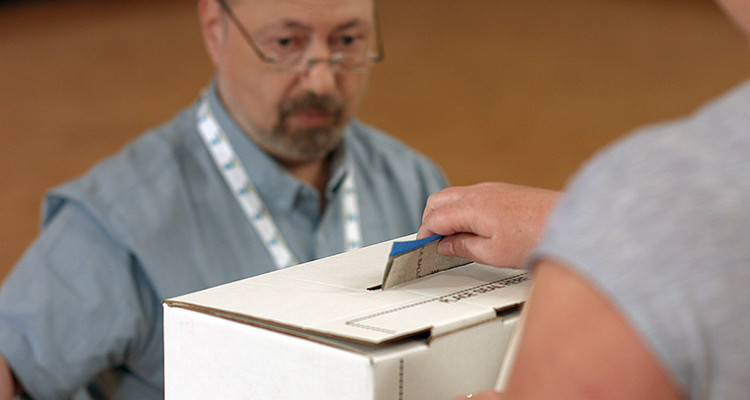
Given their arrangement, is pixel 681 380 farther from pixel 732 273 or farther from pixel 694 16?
pixel 694 16

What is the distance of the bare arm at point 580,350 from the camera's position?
383 mm

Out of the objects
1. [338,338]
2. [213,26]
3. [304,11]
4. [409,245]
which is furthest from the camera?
[213,26]

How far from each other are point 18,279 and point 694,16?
5843 millimetres

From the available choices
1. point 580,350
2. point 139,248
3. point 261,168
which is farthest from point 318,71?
point 580,350

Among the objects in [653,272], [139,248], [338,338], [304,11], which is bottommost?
[139,248]

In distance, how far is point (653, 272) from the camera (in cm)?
38

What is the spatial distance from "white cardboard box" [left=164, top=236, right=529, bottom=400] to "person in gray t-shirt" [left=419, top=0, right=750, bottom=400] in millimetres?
225

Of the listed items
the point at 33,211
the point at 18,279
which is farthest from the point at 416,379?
the point at 33,211

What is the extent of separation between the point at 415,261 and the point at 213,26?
39.4 inches

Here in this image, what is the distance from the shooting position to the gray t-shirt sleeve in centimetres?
38

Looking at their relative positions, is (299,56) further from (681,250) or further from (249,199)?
(681,250)

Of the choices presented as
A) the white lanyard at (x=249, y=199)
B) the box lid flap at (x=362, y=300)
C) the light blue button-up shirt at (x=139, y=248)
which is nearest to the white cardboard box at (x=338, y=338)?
the box lid flap at (x=362, y=300)

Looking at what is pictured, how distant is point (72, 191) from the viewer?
144 cm

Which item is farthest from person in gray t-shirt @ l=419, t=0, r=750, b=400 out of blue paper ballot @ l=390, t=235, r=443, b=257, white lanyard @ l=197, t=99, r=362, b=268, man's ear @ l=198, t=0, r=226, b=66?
man's ear @ l=198, t=0, r=226, b=66
